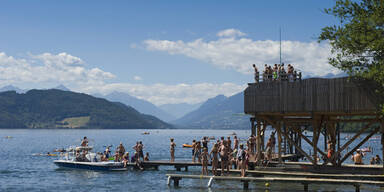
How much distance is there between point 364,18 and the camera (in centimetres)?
2438

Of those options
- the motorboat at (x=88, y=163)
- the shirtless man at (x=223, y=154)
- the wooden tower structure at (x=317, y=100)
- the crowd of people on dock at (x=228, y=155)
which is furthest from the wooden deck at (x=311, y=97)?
the motorboat at (x=88, y=163)

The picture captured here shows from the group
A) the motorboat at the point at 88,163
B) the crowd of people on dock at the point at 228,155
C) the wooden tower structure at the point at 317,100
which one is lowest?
the motorboat at the point at 88,163

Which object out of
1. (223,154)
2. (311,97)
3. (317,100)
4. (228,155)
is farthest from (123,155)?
(317,100)

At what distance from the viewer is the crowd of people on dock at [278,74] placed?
28.3m

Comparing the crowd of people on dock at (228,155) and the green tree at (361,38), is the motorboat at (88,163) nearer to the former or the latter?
the crowd of people on dock at (228,155)

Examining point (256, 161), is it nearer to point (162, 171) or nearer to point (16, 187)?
point (162, 171)

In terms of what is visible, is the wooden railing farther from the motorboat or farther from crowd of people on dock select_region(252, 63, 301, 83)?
the motorboat

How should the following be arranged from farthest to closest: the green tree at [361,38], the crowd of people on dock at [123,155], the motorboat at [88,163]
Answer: the crowd of people on dock at [123,155] → the motorboat at [88,163] → the green tree at [361,38]

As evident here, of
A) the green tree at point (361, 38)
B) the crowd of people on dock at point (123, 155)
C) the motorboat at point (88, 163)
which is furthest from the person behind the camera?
the crowd of people on dock at point (123, 155)

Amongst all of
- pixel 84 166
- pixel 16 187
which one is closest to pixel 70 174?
pixel 84 166

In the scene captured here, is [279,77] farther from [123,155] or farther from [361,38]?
[123,155]

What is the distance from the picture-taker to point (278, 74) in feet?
94.8

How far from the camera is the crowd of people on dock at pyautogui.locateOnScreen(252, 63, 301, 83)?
2830 cm

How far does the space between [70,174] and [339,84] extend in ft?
82.5
